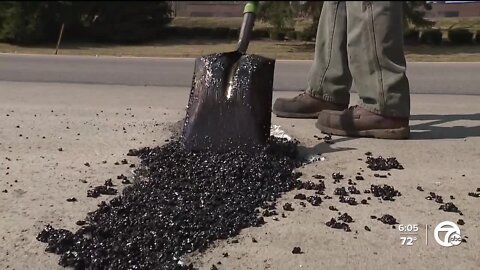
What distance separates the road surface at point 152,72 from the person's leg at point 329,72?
14.6 feet

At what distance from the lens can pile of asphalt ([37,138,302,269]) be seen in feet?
9.45

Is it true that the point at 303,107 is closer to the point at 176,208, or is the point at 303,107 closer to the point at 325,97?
the point at 325,97

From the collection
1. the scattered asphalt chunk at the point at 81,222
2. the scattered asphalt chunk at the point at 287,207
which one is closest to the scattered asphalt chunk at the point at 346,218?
the scattered asphalt chunk at the point at 287,207

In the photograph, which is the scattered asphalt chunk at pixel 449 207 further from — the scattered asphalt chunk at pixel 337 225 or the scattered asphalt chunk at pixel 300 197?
the scattered asphalt chunk at pixel 300 197

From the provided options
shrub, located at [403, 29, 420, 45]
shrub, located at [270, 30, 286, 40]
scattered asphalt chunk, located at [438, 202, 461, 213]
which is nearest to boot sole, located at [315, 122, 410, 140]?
scattered asphalt chunk, located at [438, 202, 461, 213]

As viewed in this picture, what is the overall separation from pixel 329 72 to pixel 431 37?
1895cm

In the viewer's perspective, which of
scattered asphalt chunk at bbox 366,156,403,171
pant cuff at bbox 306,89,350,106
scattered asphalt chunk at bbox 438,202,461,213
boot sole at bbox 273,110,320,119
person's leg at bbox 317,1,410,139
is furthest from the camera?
boot sole at bbox 273,110,320,119

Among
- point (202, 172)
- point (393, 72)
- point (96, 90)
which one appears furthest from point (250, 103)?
point (96, 90)

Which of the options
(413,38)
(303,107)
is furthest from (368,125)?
(413,38)

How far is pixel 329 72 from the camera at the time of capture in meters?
5.22

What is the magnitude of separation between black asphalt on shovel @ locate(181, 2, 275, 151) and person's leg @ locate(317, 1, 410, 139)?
602mm

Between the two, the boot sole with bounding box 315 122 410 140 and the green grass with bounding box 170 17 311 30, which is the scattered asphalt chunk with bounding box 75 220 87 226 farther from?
the boot sole with bounding box 315 122 410 140

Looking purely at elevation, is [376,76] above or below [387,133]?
above

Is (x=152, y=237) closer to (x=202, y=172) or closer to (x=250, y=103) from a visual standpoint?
(x=202, y=172)
